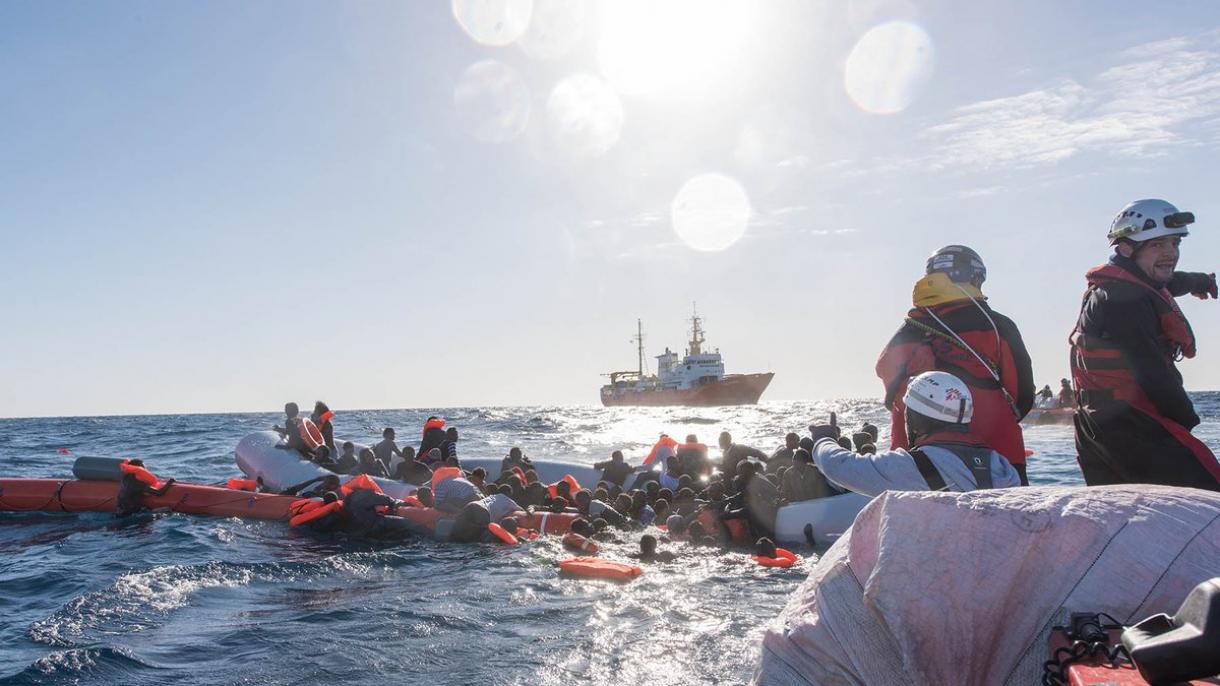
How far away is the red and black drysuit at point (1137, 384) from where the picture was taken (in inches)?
147

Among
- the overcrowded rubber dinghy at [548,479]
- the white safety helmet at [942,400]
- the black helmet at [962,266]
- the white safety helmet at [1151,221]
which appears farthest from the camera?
the overcrowded rubber dinghy at [548,479]

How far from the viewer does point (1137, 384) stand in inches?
150

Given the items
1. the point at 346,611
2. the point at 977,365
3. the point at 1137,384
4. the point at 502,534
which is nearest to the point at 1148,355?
the point at 1137,384

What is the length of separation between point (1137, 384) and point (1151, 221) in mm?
810

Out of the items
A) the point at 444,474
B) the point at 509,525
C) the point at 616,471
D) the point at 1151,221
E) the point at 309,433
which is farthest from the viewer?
the point at 309,433

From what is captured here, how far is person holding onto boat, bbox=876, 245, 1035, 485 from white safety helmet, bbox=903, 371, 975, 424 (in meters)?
0.75

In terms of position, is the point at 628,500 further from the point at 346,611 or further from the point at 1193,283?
the point at 1193,283

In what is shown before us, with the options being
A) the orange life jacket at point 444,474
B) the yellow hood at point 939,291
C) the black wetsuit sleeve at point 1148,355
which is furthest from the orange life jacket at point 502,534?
the black wetsuit sleeve at point 1148,355

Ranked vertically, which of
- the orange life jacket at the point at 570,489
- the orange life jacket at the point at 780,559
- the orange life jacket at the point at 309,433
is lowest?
the orange life jacket at the point at 780,559

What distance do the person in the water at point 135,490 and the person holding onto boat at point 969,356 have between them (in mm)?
11603

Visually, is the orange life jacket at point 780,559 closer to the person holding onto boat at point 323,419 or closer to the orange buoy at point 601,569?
the orange buoy at point 601,569

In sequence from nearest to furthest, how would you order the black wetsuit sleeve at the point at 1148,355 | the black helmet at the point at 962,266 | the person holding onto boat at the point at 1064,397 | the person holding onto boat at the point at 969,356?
the black wetsuit sleeve at the point at 1148,355
the person holding onto boat at the point at 969,356
the black helmet at the point at 962,266
the person holding onto boat at the point at 1064,397

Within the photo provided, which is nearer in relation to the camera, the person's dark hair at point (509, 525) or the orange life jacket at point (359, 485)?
the person's dark hair at point (509, 525)

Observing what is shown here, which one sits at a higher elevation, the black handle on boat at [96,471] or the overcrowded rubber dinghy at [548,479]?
the black handle on boat at [96,471]
